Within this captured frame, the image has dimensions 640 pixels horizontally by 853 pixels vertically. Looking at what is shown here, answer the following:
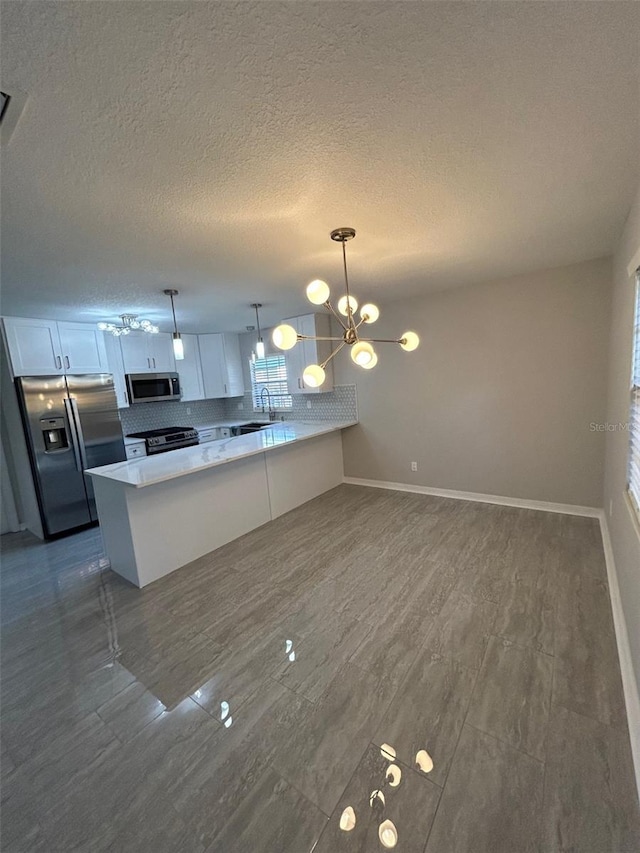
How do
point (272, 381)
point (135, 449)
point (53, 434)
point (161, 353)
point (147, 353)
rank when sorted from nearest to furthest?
point (53, 434)
point (135, 449)
point (147, 353)
point (161, 353)
point (272, 381)

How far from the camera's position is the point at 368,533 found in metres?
3.37

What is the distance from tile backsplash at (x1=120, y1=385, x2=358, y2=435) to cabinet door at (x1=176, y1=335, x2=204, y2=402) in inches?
14.4

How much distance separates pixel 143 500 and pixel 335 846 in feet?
7.58

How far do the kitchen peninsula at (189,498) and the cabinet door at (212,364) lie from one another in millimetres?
2018

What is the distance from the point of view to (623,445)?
2232 millimetres

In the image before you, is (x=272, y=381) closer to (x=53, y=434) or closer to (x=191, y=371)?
(x=191, y=371)

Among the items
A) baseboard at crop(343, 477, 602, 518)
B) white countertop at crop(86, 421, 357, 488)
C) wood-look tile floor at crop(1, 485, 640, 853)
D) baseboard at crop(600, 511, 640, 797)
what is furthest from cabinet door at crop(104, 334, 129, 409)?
baseboard at crop(600, 511, 640, 797)

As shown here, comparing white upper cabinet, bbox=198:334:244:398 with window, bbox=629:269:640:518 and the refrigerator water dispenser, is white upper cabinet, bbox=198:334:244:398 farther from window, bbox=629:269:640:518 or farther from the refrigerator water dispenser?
window, bbox=629:269:640:518

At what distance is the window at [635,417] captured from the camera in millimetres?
1829

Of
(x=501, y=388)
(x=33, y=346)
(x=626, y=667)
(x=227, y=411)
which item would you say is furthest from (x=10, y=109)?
(x=227, y=411)

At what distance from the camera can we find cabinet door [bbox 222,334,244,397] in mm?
5793

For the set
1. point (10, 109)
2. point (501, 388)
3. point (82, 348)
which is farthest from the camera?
point (82, 348)

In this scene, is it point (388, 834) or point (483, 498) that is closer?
point (388, 834)

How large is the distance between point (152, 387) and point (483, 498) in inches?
185
